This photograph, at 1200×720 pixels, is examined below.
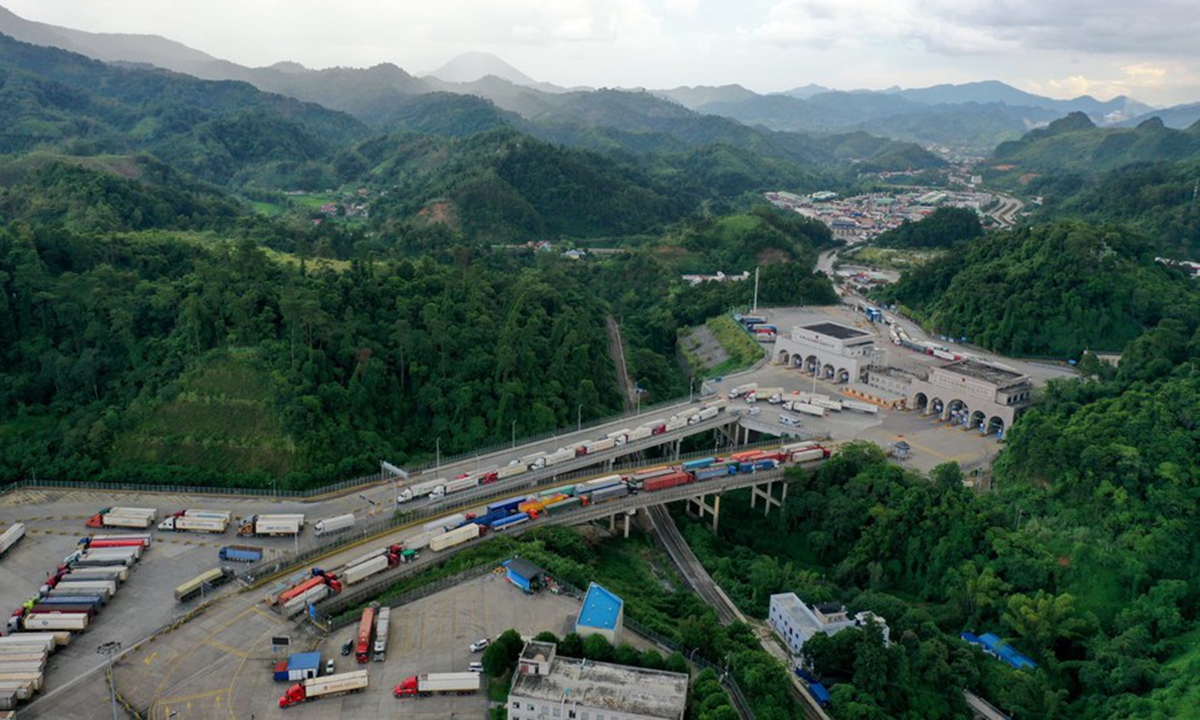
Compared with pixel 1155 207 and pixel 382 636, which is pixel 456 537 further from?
pixel 1155 207

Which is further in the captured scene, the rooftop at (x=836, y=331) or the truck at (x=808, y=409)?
the rooftop at (x=836, y=331)

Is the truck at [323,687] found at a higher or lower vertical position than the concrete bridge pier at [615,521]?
higher

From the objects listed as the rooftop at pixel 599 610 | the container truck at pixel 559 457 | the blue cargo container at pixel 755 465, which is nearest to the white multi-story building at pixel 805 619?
the rooftop at pixel 599 610

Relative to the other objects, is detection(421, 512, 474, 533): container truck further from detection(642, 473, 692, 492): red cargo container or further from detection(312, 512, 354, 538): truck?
detection(642, 473, 692, 492): red cargo container

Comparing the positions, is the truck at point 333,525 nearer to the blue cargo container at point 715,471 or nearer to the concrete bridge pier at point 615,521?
the concrete bridge pier at point 615,521

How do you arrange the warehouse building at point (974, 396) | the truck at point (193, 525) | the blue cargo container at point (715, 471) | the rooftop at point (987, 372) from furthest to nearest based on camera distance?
the rooftop at point (987, 372)
the warehouse building at point (974, 396)
the blue cargo container at point (715, 471)
the truck at point (193, 525)

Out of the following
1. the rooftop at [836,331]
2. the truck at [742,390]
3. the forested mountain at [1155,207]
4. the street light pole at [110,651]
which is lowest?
the street light pole at [110,651]

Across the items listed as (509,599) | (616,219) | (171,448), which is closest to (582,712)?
(509,599)

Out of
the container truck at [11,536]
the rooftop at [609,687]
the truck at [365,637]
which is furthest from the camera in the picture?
the container truck at [11,536]
